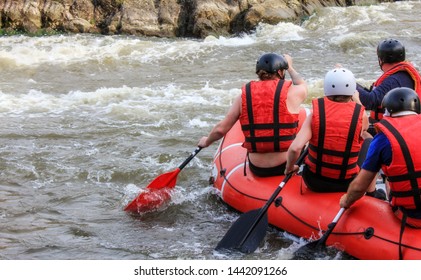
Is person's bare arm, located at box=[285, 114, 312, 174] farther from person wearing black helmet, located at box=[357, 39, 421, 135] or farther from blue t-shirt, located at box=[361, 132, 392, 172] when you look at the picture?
person wearing black helmet, located at box=[357, 39, 421, 135]

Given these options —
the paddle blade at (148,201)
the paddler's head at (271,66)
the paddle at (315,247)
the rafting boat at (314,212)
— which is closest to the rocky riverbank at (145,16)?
the paddle blade at (148,201)

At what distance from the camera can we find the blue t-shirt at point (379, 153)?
13.4ft

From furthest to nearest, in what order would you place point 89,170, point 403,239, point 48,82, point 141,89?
point 48,82 → point 141,89 → point 89,170 → point 403,239

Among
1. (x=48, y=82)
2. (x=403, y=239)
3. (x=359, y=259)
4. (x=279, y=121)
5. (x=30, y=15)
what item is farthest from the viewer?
(x=30, y=15)

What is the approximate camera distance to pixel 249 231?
4.93m

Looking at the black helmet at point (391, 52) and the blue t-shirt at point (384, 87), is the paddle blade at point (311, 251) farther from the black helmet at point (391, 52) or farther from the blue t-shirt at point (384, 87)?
the black helmet at point (391, 52)

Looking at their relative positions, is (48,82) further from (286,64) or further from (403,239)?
(403,239)

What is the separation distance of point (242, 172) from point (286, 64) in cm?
104

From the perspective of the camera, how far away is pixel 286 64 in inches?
213

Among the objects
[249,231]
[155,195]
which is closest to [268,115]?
[249,231]

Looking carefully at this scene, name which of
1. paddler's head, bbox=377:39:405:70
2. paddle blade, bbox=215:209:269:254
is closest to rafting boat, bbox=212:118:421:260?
paddle blade, bbox=215:209:269:254

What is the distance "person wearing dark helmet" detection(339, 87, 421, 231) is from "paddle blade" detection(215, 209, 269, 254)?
1.06 metres

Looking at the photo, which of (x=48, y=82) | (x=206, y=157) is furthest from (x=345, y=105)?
(x=48, y=82)

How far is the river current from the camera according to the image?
531cm
